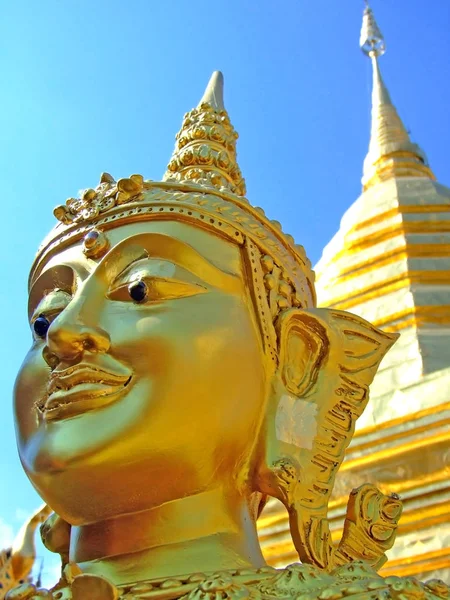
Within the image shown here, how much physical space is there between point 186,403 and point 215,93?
6.33ft

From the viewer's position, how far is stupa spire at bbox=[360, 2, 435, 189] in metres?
7.26

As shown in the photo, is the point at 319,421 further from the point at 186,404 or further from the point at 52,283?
the point at 52,283

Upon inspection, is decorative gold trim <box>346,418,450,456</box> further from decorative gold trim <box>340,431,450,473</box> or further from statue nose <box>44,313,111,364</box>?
statue nose <box>44,313,111,364</box>

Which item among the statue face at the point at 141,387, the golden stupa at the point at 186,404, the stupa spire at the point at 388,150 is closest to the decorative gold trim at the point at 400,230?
the stupa spire at the point at 388,150

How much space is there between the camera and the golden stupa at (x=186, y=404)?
2004 mm

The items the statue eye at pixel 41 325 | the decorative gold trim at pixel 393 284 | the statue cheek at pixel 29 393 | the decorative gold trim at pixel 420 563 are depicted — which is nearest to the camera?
the statue cheek at pixel 29 393

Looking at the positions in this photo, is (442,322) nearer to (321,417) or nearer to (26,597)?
(321,417)

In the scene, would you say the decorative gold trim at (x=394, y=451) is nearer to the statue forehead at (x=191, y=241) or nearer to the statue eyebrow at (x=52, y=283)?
the statue forehead at (x=191, y=241)

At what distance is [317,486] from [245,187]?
137cm

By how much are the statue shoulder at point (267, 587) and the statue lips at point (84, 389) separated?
43 centimetres

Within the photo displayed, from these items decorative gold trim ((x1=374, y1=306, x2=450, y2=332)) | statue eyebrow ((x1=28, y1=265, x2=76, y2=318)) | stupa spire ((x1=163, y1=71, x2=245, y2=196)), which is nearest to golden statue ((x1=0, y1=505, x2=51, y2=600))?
statue eyebrow ((x1=28, y1=265, x2=76, y2=318))

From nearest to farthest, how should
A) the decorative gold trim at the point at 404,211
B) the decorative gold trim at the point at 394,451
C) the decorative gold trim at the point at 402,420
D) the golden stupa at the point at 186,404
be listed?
the golden stupa at the point at 186,404
the decorative gold trim at the point at 394,451
the decorative gold trim at the point at 402,420
the decorative gold trim at the point at 404,211

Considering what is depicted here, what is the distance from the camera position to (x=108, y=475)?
78.9 inches

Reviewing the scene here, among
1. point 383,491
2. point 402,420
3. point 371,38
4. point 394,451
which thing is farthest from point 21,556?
point 371,38
